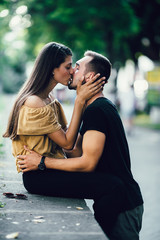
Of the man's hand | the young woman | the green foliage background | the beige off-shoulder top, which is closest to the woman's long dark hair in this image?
the young woman

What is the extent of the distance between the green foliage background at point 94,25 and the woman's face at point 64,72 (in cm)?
355

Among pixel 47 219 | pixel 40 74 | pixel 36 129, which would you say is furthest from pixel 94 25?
pixel 47 219

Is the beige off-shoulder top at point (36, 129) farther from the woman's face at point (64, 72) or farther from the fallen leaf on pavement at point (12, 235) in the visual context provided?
the fallen leaf on pavement at point (12, 235)

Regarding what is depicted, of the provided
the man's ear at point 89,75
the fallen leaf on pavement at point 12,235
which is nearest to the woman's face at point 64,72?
the man's ear at point 89,75

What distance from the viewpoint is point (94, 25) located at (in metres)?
16.4

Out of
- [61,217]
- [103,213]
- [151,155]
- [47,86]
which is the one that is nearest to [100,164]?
[103,213]

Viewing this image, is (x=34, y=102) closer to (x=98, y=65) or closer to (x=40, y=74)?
(x=40, y=74)

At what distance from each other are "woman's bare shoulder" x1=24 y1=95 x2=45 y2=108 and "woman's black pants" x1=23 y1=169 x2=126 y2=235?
24.6 inches

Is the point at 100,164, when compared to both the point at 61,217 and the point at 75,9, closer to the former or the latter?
the point at 61,217

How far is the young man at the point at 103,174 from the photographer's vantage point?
11.3 feet

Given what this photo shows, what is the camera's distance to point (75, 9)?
45.5ft

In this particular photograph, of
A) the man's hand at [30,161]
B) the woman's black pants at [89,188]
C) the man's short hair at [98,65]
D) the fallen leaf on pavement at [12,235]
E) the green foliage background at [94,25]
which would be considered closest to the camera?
the fallen leaf on pavement at [12,235]

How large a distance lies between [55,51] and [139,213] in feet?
5.71

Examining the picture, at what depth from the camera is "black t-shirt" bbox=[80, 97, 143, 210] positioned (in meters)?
3.50
